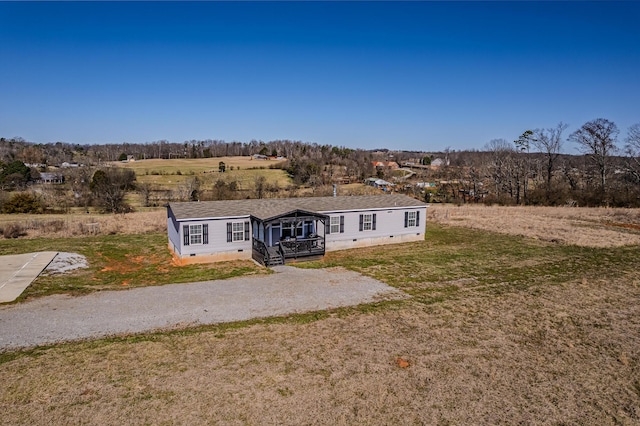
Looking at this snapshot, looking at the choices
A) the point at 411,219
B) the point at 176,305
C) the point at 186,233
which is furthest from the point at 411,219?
the point at 176,305

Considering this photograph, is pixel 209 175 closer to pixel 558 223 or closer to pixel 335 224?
pixel 335 224

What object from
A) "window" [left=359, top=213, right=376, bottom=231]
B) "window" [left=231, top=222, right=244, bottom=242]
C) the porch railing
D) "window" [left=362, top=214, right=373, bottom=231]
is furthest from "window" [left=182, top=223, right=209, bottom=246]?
"window" [left=362, top=214, right=373, bottom=231]

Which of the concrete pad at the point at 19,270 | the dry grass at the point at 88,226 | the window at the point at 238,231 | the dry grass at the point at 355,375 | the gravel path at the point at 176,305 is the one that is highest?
the window at the point at 238,231

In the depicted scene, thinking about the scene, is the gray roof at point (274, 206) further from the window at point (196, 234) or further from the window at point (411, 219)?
the window at point (411, 219)

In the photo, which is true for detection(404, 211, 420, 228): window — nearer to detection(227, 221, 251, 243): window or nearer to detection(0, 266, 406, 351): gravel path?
detection(0, 266, 406, 351): gravel path

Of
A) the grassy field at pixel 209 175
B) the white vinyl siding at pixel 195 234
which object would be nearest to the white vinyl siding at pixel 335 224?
the white vinyl siding at pixel 195 234

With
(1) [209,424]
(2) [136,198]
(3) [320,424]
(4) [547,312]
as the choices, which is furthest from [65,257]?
(2) [136,198]
